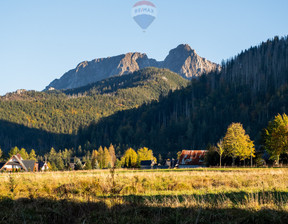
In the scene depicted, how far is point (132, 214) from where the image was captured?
35.0ft

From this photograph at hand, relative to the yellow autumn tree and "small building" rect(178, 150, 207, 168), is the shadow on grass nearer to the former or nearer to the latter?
the yellow autumn tree

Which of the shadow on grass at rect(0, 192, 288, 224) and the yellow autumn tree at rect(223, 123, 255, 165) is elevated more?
the yellow autumn tree at rect(223, 123, 255, 165)

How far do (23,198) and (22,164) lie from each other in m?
66.0

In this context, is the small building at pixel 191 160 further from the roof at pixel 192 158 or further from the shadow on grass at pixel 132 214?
the shadow on grass at pixel 132 214

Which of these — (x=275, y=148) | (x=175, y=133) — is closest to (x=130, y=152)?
(x=275, y=148)

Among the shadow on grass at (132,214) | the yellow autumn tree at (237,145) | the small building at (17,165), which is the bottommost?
the small building at (17,165)

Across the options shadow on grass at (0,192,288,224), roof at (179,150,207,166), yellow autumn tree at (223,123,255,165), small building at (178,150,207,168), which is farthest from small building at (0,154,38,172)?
shadow on grass at (0,192,288,224)

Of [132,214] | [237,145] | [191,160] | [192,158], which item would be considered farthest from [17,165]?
[132,214]

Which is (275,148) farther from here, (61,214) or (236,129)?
(61,214)

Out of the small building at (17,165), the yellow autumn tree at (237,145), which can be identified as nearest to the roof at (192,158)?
the yellow autumn tree at (237,145)

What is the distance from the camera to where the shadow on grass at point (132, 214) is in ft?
31.7

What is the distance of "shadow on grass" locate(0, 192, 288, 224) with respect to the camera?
967 centimetres

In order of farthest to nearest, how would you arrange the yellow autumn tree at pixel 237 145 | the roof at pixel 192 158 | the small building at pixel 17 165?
the roof at pixel 192 158 → the small building at pixel 17 165 → the yellow autumn tree at pixel 237 145

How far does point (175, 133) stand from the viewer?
19875cm
